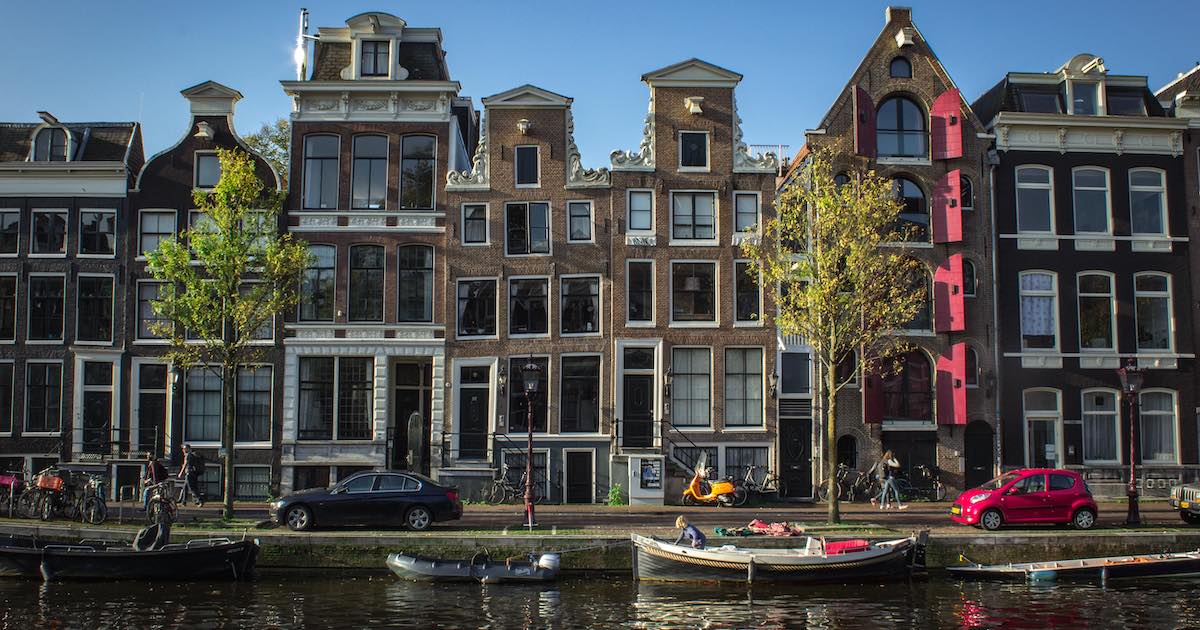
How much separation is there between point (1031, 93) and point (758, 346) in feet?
47.4

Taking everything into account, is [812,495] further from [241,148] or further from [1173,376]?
[241,148]

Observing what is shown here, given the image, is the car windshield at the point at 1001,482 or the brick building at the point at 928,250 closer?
the car windshield at the point at 1001,482

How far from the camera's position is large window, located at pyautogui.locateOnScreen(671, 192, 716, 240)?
118ft

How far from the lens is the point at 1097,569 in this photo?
Result: 24797mm

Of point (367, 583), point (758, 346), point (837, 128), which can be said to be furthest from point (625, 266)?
point (367, 583)

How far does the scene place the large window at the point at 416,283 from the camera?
3628 centimetres

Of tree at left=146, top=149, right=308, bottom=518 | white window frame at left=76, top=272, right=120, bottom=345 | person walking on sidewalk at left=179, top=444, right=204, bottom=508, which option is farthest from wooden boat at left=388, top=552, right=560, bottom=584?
white window frame at left=76, top=272, right=120, bottom=345

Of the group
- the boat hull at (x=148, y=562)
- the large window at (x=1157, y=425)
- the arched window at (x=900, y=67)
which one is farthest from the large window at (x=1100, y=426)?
the boat hull at (x=148, y=562)

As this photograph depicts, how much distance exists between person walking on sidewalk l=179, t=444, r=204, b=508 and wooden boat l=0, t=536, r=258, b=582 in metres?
7.69

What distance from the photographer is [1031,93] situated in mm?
37969

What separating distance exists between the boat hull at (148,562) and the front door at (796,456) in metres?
18.0

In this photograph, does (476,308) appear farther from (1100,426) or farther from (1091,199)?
(1091,199)

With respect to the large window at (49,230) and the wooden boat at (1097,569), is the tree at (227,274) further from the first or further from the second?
the wooden boat at (1097,569)

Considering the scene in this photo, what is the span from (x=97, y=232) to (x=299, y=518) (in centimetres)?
1685
